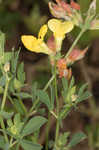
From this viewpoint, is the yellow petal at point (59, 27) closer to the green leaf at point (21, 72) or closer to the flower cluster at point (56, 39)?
the flower cluster at point (56, 39)

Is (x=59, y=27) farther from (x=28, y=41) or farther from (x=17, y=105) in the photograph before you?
(x=17, y=105)

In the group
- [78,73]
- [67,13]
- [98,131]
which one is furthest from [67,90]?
[78,73]

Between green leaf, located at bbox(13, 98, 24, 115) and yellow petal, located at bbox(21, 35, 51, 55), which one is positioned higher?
yellow petal, located at bbox(21, 35, 51, 55)

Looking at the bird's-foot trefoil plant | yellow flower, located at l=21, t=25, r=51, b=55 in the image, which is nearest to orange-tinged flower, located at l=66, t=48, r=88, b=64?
the bird's-foot trefoil plant

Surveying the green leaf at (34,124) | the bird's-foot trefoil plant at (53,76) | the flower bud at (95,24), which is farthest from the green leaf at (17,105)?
the flower bud at (95,24)

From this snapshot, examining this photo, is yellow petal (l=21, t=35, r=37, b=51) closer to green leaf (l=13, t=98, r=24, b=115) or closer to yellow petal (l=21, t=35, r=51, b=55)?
yellow petal (l=21, t=35, r=51, b=55)

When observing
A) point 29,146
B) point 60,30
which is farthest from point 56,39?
point 29,146
